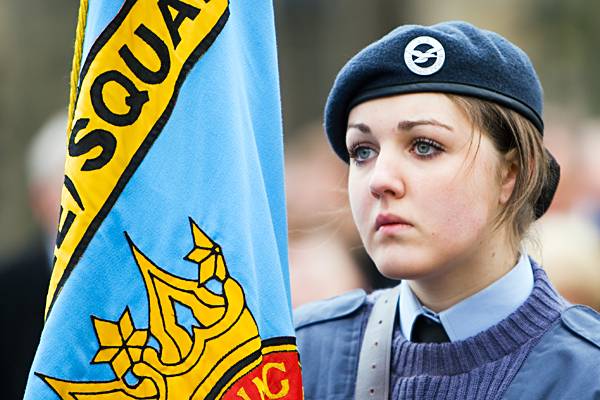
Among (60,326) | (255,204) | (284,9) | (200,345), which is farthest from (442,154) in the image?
(284,9)

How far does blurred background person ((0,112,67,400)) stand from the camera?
5551 mm

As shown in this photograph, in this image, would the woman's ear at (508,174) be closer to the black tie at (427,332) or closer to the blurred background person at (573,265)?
the black tie at (427,332)

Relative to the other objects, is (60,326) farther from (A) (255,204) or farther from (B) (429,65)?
(B) (429,65)

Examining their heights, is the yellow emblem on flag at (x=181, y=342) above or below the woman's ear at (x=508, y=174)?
below

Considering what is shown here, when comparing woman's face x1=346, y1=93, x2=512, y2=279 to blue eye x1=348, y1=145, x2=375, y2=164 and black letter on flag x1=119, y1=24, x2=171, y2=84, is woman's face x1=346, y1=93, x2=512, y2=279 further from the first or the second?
black letter on flag x1=119, y1=24, x2=171, y2=84

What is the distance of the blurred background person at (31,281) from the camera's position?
18.2 feet

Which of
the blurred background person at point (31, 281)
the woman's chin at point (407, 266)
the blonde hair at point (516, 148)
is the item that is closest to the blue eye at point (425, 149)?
the blonde hair at point (516, 148)

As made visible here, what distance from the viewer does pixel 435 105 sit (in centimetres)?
320

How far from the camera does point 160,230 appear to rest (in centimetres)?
311

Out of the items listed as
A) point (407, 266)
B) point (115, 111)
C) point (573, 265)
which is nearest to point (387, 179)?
point (407, 266)

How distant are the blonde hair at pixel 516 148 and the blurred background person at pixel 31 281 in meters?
2.60

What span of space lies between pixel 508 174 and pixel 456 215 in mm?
225

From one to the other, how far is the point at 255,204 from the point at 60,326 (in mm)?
549

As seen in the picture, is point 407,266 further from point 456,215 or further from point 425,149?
point 425,149
